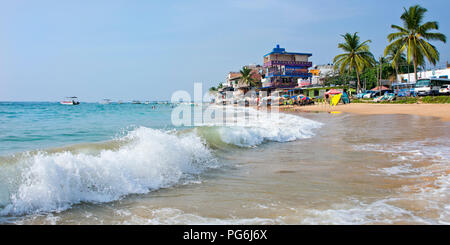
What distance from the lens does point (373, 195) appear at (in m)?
4.26

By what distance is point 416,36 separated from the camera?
116 feet

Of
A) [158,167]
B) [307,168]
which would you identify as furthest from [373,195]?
[158,167]

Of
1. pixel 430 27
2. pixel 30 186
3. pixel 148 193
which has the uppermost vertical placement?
pixel 430 27

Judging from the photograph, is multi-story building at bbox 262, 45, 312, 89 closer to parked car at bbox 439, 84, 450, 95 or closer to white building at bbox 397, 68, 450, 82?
white building at bbox 397, 68, 450, 82

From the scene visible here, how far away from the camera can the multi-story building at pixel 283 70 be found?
2413 inches

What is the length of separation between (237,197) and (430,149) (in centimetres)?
630

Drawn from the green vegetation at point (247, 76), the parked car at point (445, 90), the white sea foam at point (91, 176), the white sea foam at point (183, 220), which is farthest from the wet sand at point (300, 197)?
the green vegetation at point (247, 76)

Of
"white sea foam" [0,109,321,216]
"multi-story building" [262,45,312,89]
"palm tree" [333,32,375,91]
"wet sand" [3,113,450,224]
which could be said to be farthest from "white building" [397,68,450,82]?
"white sea foam" [0,109,321,216]

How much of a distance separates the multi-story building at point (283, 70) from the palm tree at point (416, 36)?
2602 centimetres

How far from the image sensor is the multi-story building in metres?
61.3

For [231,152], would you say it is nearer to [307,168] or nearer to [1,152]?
[307,168]

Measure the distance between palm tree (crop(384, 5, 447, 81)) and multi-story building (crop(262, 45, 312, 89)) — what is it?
85.4 ft
